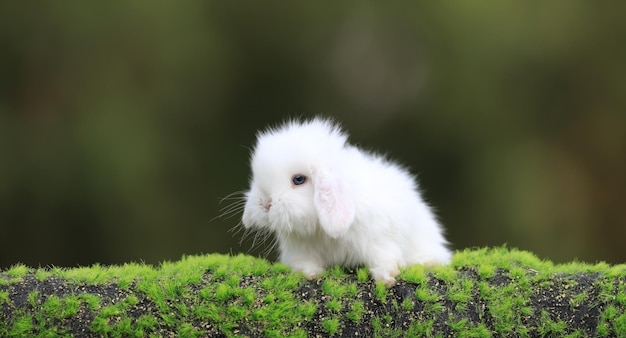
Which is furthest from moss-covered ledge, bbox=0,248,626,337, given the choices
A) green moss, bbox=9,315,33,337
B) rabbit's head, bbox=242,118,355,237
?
rabbit's head, bbox=242,118,355,237

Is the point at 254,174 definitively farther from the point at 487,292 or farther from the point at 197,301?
the point at 487,292

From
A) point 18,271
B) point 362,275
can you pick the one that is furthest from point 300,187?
point 18,271

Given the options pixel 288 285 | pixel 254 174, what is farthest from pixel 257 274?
pixel 254 174

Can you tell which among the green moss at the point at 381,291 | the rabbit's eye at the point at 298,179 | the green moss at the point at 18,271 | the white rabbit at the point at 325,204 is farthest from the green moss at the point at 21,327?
the green moss at the point at 381,291

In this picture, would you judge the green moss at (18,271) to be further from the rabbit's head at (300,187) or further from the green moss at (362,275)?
the green moss at (362,275)

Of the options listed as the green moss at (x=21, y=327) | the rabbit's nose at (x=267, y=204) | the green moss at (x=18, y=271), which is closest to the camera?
the green moss at (x=21, y=327)

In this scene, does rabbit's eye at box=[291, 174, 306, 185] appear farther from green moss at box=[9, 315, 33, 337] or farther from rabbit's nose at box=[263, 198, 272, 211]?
green moss at box=[9, 315, 33, 337]
